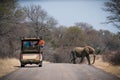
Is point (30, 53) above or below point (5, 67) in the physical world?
above

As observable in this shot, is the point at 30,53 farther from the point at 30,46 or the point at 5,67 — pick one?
the point at 5,67

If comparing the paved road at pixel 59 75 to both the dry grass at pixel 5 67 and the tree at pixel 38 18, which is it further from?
the tree at pixel 38 18

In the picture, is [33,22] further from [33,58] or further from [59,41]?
[33,58]

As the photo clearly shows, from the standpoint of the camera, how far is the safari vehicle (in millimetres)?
37750

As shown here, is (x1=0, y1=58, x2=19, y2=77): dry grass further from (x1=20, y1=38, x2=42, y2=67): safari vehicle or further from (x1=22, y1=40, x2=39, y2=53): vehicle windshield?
(x1=22, y1=40, x2=39, y2=53): vehicle windshield

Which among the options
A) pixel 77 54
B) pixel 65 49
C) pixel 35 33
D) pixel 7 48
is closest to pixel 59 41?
pixel 65 49

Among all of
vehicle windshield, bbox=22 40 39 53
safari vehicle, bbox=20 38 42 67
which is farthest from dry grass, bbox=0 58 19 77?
vehicle windshield, bbox=22 40 39 53

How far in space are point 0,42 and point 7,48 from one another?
3.61m

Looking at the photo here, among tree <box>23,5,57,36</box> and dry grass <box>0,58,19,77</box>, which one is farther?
tree <box>23,5,57,36</box>

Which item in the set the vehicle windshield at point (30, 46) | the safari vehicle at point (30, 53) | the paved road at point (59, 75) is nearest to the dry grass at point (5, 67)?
the paved road at point (59, 75)

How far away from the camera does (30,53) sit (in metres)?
38.2

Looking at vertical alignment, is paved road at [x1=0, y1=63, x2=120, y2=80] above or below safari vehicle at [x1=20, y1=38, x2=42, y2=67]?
below

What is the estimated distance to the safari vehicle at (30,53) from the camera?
37750mm

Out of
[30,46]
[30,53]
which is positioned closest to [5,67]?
[30,53]
